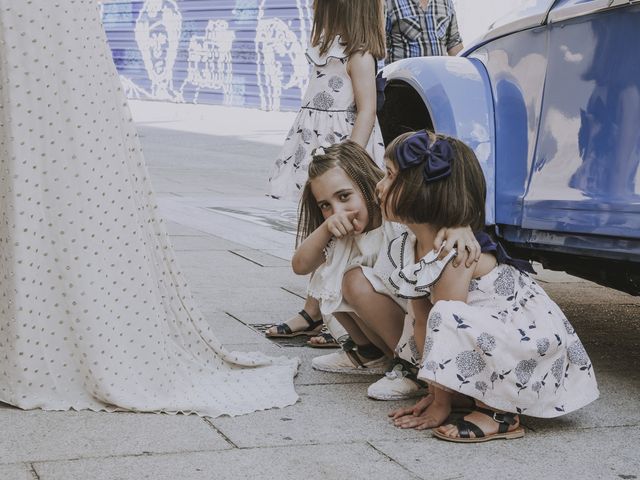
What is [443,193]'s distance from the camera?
10.9 ft

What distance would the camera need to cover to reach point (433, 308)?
3.25 m

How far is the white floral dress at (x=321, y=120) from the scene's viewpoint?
Result: 15.0 ft

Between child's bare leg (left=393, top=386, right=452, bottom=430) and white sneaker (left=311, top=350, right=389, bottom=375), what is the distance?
23.8 inches

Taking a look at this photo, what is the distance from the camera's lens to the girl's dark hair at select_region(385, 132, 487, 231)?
330cm

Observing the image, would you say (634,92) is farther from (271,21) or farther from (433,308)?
(271,21)

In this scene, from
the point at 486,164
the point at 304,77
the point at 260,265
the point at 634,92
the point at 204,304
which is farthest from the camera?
the point at 304,77

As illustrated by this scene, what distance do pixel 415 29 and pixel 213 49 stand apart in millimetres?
18638

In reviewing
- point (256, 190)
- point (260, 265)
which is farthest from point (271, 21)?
point (260, 265)

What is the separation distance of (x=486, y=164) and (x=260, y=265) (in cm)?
235

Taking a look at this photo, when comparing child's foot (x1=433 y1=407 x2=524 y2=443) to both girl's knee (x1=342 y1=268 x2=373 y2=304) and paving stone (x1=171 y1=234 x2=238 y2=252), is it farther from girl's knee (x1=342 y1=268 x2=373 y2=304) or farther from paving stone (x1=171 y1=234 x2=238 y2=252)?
paving stone (x1=171 y1=234 x2=238 y2=252)

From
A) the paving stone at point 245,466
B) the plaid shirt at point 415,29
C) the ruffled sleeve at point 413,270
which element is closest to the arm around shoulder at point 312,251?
the ruffled sleeve at point 413,270

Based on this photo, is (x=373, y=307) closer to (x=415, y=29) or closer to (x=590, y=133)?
(x=590, y=133)

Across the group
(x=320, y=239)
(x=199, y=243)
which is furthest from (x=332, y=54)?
(x=199, y=243)

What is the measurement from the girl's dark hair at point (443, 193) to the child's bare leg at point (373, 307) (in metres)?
0.42
